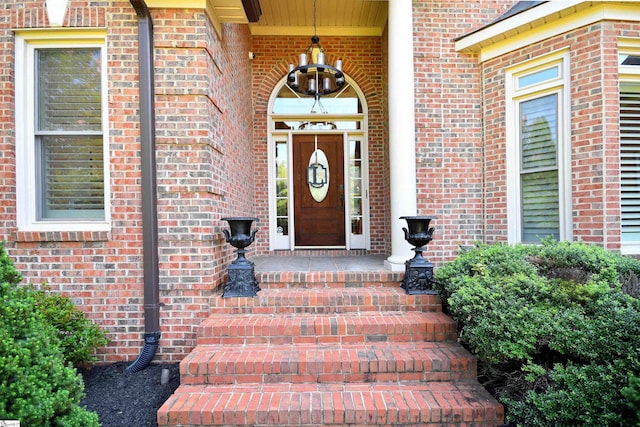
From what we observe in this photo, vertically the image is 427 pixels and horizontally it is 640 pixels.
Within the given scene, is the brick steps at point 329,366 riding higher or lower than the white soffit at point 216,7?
lower

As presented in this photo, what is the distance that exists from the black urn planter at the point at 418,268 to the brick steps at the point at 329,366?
0.12 meters

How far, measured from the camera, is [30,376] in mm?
1571

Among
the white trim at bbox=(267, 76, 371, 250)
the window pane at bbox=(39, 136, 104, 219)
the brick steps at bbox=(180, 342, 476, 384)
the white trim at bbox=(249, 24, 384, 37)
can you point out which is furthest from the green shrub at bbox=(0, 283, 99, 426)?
the white trim at bbox=(249, 24, 384, 37)

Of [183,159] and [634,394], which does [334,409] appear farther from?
[183,159]

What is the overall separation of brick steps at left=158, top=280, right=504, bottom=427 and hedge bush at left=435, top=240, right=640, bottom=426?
0.89 ft

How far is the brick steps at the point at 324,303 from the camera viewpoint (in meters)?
2.93

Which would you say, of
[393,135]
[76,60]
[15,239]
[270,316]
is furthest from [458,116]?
[15,239]

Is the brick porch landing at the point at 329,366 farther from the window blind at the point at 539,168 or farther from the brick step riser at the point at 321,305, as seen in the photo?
the window blind at the point at 539,168

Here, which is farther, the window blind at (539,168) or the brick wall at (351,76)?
the brick wall at (351,76)

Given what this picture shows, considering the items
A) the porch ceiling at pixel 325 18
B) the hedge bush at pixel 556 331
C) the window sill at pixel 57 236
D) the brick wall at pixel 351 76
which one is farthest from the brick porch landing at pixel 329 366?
the porch ceiling at pixel 325 18

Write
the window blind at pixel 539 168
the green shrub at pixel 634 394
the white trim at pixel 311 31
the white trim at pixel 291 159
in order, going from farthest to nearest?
1. the white trim at pixel 291 159
2. the white trim at pixel 311 31
3. the window blind at pixel 539 168
4. the green shrub at pixel 634 394

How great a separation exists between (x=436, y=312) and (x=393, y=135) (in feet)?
6.64

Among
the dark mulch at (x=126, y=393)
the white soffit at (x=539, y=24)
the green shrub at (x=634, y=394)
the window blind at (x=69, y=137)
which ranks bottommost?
the dark mulch at (x=126, y=393)

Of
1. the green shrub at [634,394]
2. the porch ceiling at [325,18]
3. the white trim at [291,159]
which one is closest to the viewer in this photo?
the green shrub at [634,394]
